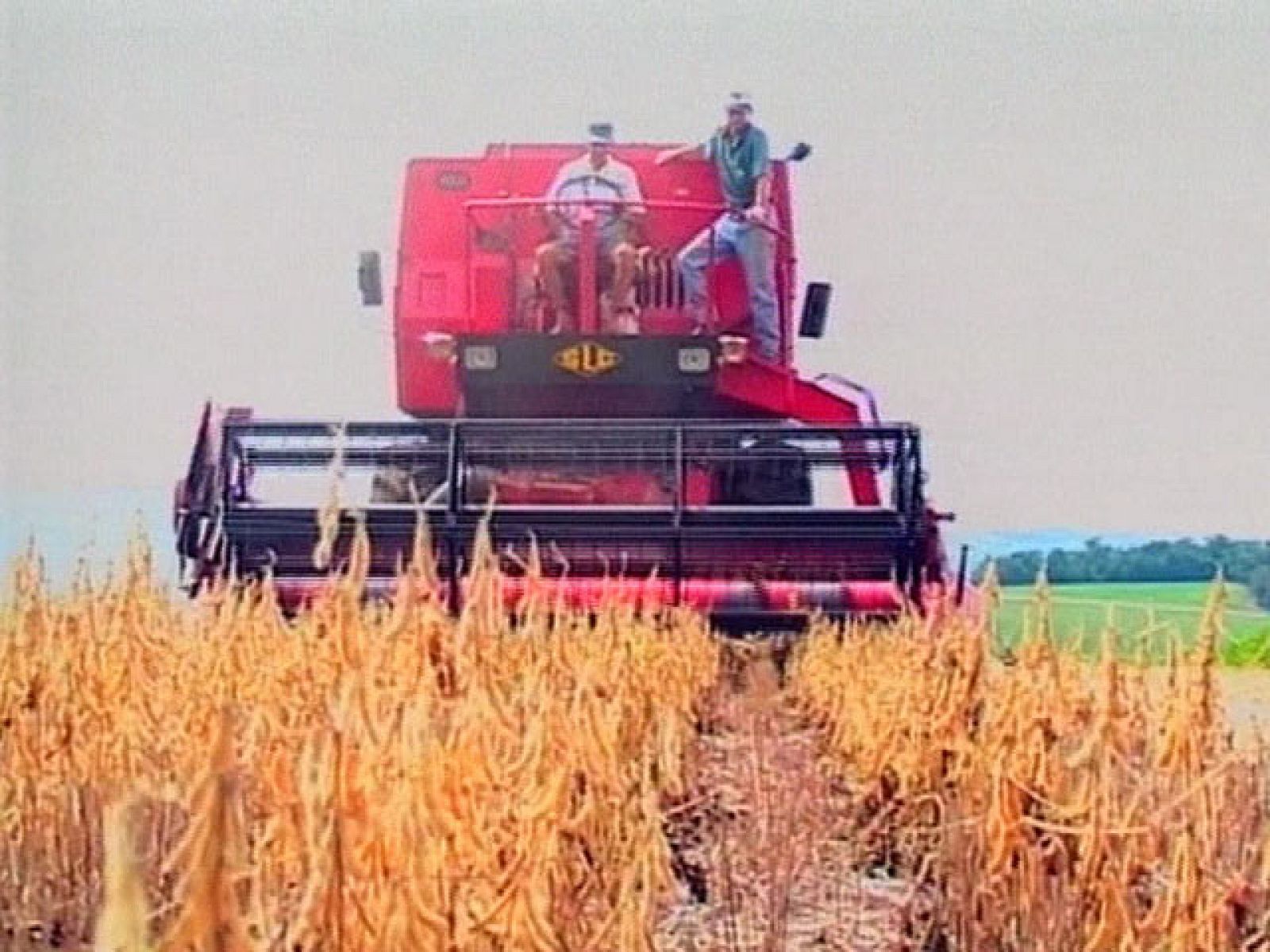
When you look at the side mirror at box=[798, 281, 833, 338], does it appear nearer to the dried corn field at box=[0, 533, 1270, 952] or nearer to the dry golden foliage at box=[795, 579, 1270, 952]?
the dried corn field at box=[0, 533, 1270, 952]

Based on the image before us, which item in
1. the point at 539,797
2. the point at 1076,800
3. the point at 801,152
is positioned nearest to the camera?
the point at 539,797

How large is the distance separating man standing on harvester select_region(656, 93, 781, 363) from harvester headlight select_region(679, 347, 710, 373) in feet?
0.54

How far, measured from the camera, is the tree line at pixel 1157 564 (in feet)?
5.79

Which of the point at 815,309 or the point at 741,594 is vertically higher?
the point at 815,309

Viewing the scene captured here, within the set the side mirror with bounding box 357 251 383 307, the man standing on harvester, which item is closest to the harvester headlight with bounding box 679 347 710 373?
the man standing on harvester

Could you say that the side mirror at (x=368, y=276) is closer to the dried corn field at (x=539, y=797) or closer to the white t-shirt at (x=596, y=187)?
the white t-shirt at (x=596, y=187)

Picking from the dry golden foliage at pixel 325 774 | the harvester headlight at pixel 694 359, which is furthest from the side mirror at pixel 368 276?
the dry golden foliage at pixel 325 774

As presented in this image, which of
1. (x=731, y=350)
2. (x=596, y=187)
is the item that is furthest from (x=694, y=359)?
(x=596, y=187)

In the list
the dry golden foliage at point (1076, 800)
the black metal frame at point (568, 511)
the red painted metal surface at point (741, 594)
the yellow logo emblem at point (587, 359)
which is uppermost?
the yellow logo emblem at point (587, 359)

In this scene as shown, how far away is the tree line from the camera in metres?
1.76

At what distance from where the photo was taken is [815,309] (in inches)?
120

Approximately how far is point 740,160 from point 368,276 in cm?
52

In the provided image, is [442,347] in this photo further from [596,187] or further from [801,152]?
[801,152]

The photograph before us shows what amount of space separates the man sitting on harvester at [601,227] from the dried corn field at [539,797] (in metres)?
0.93
